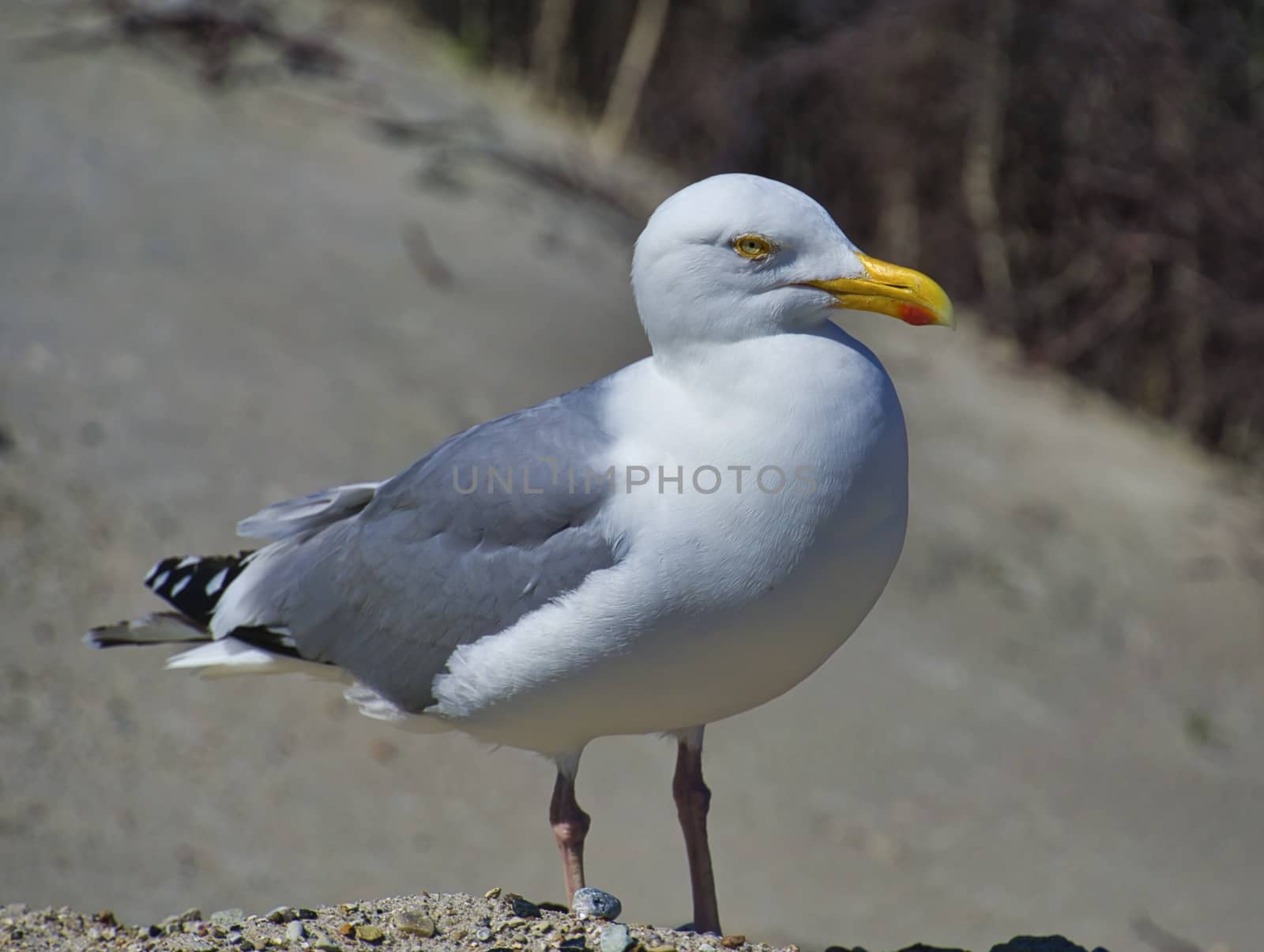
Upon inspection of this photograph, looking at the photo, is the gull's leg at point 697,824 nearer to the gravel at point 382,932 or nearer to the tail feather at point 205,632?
the gravel at point 382,932

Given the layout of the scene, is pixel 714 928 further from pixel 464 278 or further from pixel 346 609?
pixel 464 278

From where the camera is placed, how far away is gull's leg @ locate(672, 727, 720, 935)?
4.30 m

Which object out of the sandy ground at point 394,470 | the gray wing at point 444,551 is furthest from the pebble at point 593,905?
A: the sandy ground at point 394,470

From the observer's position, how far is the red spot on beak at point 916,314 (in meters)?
3.63

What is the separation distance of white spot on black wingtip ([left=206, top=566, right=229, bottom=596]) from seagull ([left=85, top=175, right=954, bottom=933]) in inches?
35.3

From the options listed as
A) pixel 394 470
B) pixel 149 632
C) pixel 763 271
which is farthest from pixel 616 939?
pixel 394 470

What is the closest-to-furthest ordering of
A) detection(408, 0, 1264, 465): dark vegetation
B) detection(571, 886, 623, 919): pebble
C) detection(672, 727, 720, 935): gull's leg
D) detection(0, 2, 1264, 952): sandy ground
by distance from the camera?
detection(571, 886, 623, 919): pebble
detection(672, 727, 720, 935): gull's leg
detection(0, 2, 1264, 952): sandy ground
detection(408, 0, 1264, 465): dark vegetation

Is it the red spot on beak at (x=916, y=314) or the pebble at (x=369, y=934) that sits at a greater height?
the red spot on beak at (x=916, y=314)

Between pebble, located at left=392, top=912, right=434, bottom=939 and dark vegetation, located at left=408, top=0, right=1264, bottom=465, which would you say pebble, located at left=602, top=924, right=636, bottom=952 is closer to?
pebble, located at left=392, top=912, right=434, bottom=939

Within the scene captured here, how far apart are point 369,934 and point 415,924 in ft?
0.37

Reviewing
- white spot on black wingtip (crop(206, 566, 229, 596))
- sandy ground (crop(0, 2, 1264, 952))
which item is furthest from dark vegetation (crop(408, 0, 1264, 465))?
white spot on black wingtip (crop(206, 566, 229, 596))

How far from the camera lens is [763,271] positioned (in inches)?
143

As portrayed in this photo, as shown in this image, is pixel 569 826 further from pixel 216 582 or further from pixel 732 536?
pixel 216 582

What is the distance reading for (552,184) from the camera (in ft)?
35.5
